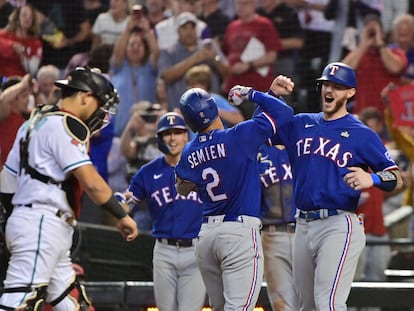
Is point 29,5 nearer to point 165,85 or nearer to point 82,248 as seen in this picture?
point 165,85

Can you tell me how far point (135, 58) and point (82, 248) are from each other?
2.88 m

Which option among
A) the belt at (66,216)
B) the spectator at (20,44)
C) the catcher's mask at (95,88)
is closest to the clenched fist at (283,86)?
the catcher's mask at (95,88)

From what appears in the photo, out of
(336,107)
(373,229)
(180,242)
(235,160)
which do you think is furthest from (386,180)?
(373,229)

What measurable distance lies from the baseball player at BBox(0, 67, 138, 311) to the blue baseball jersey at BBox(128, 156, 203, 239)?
6.86 ft

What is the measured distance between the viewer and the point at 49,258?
639cm

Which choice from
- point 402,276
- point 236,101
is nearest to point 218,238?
point 236,101

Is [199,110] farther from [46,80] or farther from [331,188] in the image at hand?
[46,80]

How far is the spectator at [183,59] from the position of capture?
1212 centimetres

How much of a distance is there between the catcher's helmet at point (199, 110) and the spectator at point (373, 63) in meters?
4.85

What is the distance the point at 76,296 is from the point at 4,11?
245 inches

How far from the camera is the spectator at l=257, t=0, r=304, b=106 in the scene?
12.5 meters

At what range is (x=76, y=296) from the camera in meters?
6.91

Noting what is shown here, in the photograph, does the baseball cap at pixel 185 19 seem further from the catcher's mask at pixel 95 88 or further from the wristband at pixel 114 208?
the wristband at pixel 114 208

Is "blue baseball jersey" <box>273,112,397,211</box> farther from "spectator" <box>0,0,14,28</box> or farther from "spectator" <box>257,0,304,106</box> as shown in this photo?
"spectator" <box>0,0,14,28</box>
